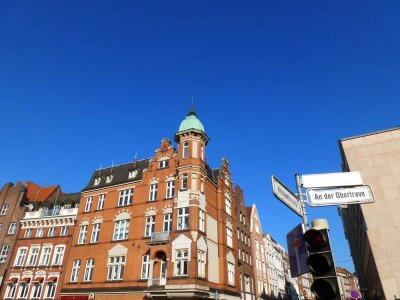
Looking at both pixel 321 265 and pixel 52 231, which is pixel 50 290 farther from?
pixel 321 265

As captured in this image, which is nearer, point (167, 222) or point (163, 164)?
point (167, 222)

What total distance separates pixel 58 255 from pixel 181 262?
19.7 metres

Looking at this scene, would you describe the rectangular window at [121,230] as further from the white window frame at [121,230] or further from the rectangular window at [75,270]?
the rectangular window at [75,270]

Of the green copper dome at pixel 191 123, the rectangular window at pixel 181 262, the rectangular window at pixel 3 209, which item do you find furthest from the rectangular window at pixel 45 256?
the green copper dome at pixel 191 123

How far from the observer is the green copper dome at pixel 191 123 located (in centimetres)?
3520

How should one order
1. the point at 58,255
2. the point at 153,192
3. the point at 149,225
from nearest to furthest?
the point at 149,225 → the point at 153,192 → the point at 58,255

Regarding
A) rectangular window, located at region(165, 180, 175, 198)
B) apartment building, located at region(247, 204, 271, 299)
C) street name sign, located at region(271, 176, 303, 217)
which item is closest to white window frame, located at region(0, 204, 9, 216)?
rectangular window, located at region(165, 180, 175, 198)

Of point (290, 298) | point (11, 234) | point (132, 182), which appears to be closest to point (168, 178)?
point (132, 182)

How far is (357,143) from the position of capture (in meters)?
24.6

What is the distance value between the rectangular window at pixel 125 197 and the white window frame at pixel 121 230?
2.21m

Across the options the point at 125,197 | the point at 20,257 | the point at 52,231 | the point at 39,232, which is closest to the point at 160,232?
the point at 125,197

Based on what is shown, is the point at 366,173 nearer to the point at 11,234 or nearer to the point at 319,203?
the point at 319,203

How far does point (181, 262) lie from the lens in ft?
94.0

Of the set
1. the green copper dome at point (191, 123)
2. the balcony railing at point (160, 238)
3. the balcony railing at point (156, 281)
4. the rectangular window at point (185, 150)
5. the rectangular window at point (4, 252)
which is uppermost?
the green copper dome at point (191, 123)
